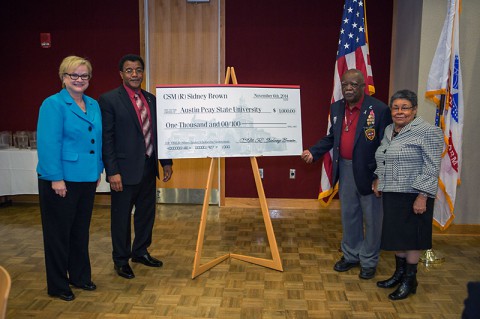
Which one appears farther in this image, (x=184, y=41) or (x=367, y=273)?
(x=184, y=41)

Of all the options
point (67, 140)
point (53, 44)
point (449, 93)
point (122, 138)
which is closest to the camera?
point (67, 140)

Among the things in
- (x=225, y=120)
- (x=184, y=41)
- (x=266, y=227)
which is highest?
(x=184, y=41)

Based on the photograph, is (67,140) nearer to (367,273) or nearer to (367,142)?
(367,142)

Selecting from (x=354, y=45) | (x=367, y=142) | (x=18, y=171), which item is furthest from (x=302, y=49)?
(x=18, y=171)

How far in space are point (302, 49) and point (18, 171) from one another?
3555 mm

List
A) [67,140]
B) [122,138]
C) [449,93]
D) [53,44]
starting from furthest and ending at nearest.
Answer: [53,44] < [449,93] < [122,138] < [67,140]

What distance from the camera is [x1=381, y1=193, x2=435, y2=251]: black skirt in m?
2.79

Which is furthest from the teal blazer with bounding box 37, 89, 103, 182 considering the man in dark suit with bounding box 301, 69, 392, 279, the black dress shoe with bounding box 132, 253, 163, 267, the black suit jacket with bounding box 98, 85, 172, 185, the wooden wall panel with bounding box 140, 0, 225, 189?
the wooden wall panel with bounding box 140, 0, 225, 189

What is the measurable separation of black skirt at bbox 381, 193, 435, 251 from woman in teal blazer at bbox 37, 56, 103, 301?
1.93m

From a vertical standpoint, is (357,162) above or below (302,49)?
below

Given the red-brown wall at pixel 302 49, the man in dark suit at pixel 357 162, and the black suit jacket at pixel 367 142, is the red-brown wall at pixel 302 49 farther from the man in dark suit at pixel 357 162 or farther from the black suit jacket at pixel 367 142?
the black suit jacket at pixel 367 142

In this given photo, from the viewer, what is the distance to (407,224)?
2.80 m

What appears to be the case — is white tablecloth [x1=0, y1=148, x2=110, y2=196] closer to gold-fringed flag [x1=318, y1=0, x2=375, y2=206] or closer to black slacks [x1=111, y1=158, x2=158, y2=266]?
black slacks [x1=111, y1=158, x2=158, y2=266]

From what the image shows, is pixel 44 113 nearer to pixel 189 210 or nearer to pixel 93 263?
pixel 93 263
